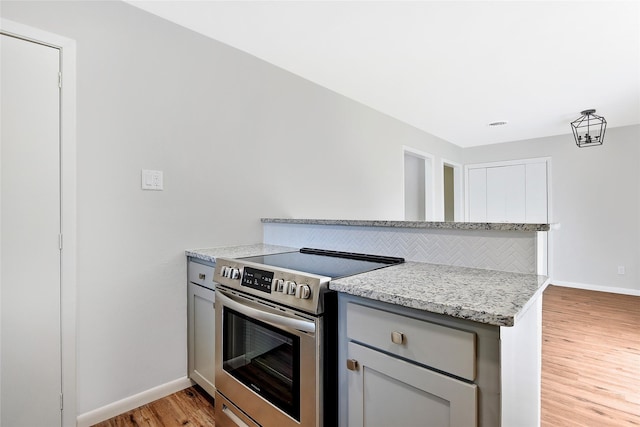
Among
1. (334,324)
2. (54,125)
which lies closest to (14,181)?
(54,125)

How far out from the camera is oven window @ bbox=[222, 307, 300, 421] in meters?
1.28

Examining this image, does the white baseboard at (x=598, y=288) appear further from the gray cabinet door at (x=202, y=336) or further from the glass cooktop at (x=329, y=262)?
the gray cabinet door at (x=202, y=336)

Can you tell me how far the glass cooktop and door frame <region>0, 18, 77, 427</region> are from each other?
0.88 m

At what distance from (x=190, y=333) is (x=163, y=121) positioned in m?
1.32

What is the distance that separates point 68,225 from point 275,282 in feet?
3.66

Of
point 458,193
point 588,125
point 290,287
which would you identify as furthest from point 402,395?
point 458,193

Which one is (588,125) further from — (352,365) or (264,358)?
(264,358)

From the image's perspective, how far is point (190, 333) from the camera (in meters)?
1.99

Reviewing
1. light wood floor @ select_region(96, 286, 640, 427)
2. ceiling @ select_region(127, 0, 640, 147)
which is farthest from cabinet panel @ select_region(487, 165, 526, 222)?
light wood floor @ select_region(96, 286, 640, 427)

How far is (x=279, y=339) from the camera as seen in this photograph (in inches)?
53.3

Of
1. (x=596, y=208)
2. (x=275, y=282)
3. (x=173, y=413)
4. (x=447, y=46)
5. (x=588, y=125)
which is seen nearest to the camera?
(x=275, y=282)

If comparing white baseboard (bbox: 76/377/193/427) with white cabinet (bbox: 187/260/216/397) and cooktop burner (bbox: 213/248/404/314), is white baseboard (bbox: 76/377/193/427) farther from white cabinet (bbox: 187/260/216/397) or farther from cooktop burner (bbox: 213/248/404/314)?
cooktop burner (bbox: 213/248/404/314)

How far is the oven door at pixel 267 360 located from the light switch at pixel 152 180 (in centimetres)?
75

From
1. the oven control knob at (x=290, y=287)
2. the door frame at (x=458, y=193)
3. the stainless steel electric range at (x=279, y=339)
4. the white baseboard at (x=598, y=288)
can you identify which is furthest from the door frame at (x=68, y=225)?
the white baseboard at (x=598, y=288)
